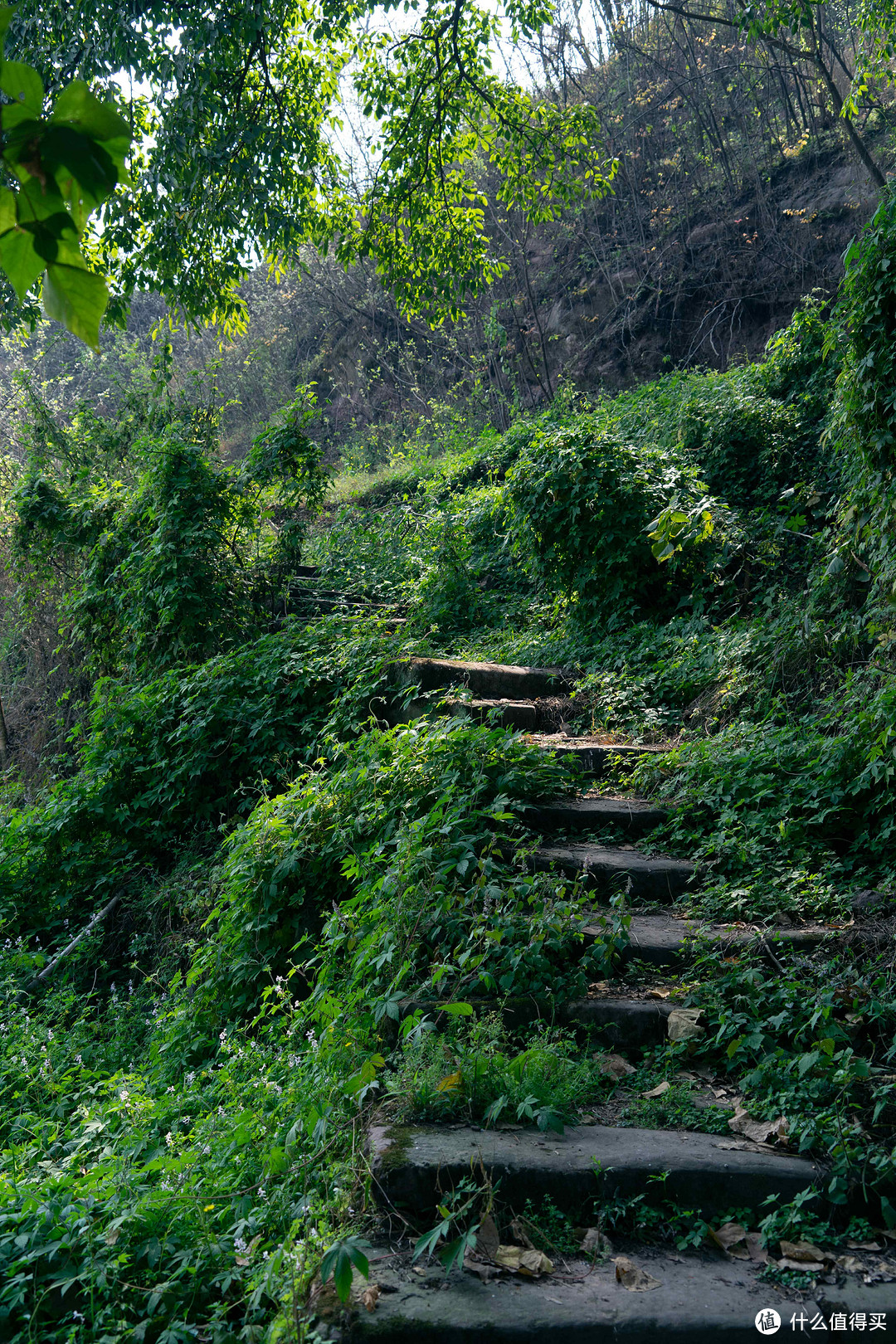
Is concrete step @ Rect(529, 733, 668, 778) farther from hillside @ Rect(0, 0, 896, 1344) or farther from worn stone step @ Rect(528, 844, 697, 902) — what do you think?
worn stone step @ Rect(528, 844, 697, 902)

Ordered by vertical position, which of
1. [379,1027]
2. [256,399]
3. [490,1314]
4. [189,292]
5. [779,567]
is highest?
[256,399]

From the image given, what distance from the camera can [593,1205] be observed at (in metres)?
2.25

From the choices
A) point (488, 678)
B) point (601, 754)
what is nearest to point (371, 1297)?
point (601, 754)

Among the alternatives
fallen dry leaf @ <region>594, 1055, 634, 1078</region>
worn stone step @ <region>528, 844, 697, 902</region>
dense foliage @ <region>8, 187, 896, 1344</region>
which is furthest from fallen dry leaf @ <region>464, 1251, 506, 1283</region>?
worn stone step @ <region>528, 844, 697, 902</region>

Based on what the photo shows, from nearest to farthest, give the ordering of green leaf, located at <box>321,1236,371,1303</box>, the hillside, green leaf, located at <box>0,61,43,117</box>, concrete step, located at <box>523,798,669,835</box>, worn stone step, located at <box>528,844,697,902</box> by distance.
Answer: green leaf, located at <box>0,61,43,117</box>, green leaf, located at <box>321,1236,371,1303</box>, the hillside, worn stone step, located at <box>528,844,697,902</box>, concrete step, located at <box>523,798,669,835</box>

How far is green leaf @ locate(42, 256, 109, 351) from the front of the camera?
1152mm

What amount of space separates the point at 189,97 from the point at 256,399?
18288 mm

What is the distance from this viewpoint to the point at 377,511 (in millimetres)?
11633

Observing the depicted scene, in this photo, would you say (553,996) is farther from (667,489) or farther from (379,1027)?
(667,489)

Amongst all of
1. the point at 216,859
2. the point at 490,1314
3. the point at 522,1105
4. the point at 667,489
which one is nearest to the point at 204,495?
the point at 216,859

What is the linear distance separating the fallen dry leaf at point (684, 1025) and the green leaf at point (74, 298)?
2.64 m

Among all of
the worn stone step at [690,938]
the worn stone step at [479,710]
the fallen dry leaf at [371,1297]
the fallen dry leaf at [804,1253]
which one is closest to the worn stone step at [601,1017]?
the worn stone step at [690,938]

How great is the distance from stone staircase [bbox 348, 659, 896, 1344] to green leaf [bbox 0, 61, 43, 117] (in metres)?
2.20

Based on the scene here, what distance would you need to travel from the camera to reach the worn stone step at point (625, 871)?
372cm
